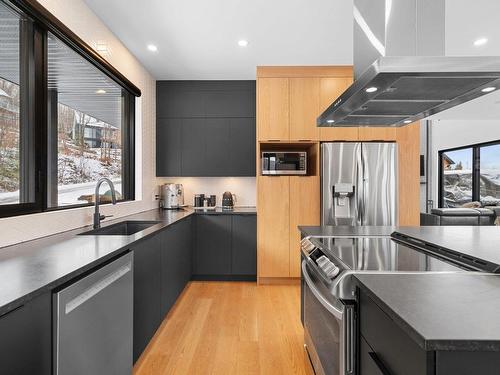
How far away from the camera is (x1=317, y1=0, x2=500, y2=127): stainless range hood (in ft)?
4.62

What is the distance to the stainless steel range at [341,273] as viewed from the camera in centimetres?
131

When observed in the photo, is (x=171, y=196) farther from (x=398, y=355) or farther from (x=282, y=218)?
(x=398, y=355)

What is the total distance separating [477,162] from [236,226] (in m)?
6.45

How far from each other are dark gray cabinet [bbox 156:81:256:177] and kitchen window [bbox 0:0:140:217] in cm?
96

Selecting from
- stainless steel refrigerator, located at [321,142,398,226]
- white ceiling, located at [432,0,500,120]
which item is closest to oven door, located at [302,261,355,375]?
stainless steel refrigerator, located at [321,142,398,226]

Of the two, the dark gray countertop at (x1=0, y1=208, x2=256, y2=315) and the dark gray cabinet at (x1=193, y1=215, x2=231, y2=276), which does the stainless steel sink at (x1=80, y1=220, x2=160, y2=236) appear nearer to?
the dark gray countertop at (x1=0, y1=208, x2=256, y2=315)

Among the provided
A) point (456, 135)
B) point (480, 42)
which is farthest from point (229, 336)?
point (456, 135)

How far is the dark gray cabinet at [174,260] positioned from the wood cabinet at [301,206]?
48.2 inches

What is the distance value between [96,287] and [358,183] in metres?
3.04

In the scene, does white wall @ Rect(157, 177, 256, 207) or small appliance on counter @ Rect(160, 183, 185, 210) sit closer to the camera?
small appliance on counter @ Rect(160, 183, 185, 210)

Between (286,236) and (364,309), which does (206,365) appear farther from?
(286,236)

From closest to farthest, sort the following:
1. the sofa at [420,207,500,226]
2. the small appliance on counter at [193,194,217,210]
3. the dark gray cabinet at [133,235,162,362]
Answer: the dark gray cabinet at [133,235,162,362] < the small appliance on counter at [193,194,217,210] < the sofa at [420,207,500,226]

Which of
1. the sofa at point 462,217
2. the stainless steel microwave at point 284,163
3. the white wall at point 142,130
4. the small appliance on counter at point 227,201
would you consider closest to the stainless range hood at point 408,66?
the stainless steel microwave at point 284,163

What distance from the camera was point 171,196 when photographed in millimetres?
4262
